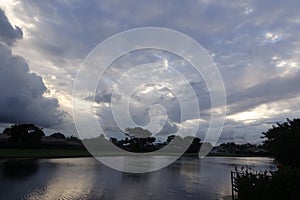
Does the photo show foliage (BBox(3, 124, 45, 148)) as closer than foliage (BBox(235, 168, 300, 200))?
No

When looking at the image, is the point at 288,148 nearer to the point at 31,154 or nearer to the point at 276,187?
the point at 276,187

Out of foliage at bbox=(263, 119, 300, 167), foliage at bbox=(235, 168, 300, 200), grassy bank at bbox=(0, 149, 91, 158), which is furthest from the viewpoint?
grassy bank at bbox=(0, 149, 91, 158)

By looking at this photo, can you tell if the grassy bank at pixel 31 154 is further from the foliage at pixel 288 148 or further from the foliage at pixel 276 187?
the foliage at pixel 276 187

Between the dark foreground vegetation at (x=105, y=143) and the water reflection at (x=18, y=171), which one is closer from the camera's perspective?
the water reflection at (x=18, y=171)

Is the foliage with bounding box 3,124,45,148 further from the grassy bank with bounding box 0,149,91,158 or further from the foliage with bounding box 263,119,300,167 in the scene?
the foliage with bounding box 263,119,300,167

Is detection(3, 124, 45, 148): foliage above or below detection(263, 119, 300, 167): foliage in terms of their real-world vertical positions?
above

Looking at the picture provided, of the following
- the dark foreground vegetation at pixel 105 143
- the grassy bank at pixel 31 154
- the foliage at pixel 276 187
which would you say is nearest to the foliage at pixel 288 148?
the foliage at pixel 276 187

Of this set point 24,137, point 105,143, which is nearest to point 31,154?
point 24,137

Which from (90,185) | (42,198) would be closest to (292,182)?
(42,198)

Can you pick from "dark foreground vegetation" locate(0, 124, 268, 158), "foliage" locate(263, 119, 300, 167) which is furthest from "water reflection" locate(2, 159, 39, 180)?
"dark foreground vegetation" locate(0, 124, 268, 158)

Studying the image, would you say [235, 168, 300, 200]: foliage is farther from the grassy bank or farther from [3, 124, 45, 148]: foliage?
[3, 124, 45, 148]: foliage

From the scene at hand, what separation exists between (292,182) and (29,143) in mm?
79216

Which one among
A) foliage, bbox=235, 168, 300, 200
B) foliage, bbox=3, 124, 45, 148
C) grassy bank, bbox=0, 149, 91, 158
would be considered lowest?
foliage, bbox=235, 168, 300, 200

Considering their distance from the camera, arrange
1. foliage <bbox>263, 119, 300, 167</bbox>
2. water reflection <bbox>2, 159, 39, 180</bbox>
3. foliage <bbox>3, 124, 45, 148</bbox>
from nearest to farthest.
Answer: foliage <bbox>263, 119, 300, 167</bbox> → water reflection <bbox>2, 159, 39, 180</bbox> → foliage <bbox>3, 124, 45, 148</bbox>
